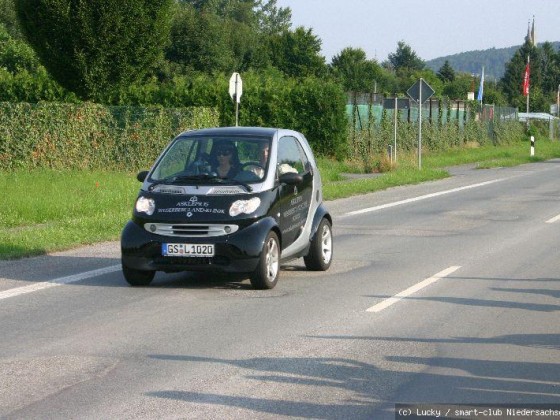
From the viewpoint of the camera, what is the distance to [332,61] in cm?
12650

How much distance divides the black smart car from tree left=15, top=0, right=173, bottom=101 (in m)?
20.0

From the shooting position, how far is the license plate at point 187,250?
11.5 m

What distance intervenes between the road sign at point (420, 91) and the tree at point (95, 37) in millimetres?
7691

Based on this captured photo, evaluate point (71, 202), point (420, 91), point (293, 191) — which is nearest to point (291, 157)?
point (293, 191)

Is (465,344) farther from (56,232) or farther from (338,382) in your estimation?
(56,232)

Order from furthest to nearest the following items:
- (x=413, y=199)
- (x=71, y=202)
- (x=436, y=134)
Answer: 1. (x=436, y=134)
2. (x=413, y=199)
3. (x=71, y=202)

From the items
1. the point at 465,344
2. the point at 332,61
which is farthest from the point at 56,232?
the point at 332,61

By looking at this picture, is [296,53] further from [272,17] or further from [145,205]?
[145,205]

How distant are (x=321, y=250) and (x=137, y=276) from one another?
2.30 m

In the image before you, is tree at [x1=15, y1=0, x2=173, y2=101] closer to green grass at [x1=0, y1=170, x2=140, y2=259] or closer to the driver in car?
green grass at [x1=0, y1=170, x2=140, y2=259]

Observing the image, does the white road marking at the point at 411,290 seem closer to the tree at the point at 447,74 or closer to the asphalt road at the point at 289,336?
the asphalt road at the point at 289,336

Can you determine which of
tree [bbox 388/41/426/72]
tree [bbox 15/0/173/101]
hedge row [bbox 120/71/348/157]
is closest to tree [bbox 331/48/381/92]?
tree [bbox 388/41/426/72]

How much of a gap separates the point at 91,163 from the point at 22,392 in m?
22.6

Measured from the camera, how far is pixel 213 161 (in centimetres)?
1240
